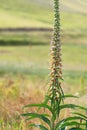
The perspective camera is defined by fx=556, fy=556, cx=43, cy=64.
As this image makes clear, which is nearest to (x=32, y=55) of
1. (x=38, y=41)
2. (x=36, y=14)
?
(x=38, y=41)

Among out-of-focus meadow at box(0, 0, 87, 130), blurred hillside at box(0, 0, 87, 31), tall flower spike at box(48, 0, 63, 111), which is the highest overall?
blurred hillside at box(0, 0, 87, 31)

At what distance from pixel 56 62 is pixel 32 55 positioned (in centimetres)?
5169

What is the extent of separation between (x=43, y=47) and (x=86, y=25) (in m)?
41.6

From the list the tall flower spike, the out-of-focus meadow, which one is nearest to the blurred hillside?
the out-of-focus meadow

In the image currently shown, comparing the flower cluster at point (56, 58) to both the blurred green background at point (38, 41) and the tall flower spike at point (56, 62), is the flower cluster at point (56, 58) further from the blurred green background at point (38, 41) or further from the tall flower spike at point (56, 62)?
the blurred green background at point (38, 41)

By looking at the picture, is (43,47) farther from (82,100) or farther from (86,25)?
(82,100)

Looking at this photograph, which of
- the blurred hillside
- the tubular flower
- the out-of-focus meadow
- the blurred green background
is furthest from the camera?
the blurred hillside

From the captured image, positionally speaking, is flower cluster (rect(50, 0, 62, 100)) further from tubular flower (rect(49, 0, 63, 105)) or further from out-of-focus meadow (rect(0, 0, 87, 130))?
out-of-focus meadow (rect(0, 0, 87, 130))

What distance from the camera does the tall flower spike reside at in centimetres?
397

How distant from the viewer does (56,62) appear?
13.3ft

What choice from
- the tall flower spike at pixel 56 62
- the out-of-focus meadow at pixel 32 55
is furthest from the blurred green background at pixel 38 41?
the tall flower spike at pixel 56 62

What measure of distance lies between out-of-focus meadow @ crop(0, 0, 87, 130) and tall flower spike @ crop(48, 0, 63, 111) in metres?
0.16

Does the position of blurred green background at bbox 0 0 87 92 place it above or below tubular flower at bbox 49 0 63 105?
above

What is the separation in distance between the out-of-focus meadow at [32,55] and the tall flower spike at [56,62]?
162 millimetres
